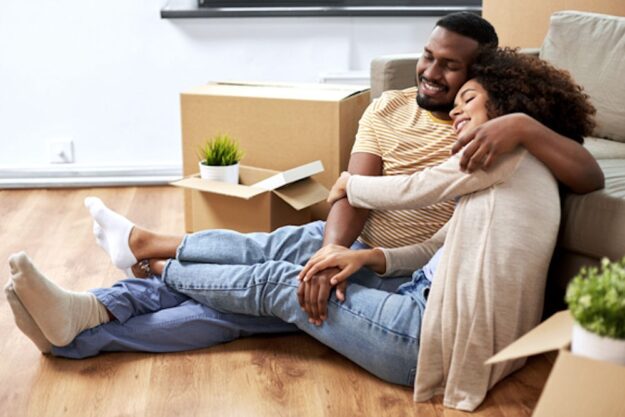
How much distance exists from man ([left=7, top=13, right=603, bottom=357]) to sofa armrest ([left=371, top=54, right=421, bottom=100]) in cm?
54

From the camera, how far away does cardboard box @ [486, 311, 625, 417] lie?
120 centimetres

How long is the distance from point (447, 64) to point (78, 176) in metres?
1.94

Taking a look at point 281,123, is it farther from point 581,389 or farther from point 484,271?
point 581,389

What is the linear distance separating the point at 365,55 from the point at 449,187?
181 cm

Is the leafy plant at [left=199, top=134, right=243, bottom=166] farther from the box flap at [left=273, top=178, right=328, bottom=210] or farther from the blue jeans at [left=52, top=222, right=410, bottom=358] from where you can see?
the blue jeans at [left=52, top=222, right=410, bottom=358]

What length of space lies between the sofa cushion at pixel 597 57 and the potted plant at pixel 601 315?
1328 mm

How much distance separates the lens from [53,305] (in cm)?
181

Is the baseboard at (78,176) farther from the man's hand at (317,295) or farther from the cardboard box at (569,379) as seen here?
the cardboard box at (569,379)

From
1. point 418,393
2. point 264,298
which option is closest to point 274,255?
point 264,298

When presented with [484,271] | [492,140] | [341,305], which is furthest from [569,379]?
[341,305]

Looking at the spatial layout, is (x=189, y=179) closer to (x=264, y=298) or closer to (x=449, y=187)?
(x=264, y=298)

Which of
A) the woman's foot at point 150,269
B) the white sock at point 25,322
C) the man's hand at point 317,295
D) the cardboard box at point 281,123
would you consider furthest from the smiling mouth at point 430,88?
the white sock at point 25,322

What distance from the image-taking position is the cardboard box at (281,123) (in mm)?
2648

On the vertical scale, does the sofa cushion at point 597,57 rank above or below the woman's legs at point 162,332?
above
